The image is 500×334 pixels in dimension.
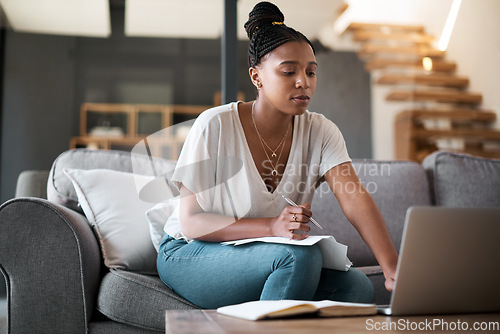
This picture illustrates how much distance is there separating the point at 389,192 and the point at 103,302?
3.56 feet

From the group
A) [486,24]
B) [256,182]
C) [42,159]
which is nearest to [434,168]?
[256,182]

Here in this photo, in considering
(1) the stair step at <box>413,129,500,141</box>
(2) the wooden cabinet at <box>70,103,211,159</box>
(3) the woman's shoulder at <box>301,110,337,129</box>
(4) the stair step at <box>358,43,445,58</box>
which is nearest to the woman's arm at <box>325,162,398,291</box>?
(3) the woman's shoulder at <box>301,110,337,129</box>

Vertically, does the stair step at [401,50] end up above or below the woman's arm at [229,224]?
above

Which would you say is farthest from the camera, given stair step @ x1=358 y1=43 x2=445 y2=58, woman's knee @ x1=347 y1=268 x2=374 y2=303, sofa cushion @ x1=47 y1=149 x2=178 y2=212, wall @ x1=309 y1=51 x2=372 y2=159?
stair step @ x1=358 y1=43 x2=445 y2=58

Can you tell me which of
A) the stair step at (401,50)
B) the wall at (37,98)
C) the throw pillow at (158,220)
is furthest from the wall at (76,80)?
→ the throw pillow at (158,220)

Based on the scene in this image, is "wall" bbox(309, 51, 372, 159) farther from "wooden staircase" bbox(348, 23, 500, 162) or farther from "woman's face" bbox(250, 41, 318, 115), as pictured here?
"woman's face" bbox(250, 41, 318, 115)

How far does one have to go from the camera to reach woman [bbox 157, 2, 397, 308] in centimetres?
108

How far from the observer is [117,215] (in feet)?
5.19

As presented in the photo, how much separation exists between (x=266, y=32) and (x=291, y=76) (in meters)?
0.14

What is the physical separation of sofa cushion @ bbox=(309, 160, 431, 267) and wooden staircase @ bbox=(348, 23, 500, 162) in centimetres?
219

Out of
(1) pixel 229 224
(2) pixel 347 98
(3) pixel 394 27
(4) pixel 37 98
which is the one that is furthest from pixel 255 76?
(4) pixel 37 98

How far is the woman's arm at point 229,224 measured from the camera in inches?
42.5

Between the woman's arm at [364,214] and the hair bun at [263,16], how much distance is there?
1.38 ft

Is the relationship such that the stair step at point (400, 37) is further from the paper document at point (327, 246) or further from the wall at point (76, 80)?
the paper document at point (327, 246)
